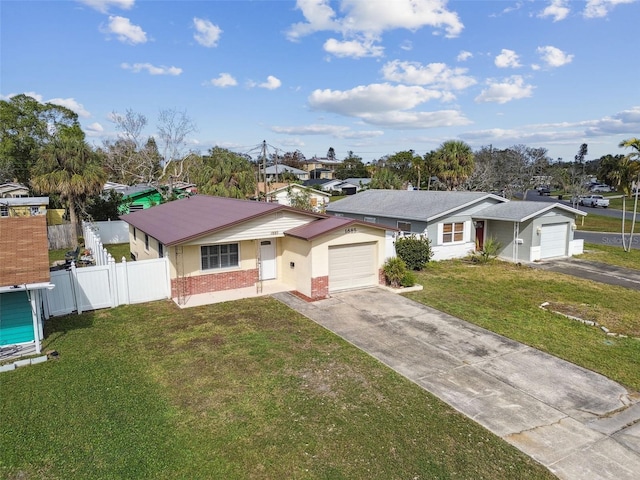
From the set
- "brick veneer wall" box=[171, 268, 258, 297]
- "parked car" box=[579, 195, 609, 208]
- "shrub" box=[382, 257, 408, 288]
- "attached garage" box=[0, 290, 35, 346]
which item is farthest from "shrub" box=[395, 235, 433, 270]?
"parked car" box=[579, 195, 609, 208]

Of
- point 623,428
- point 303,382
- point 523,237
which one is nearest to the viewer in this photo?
point 623,428

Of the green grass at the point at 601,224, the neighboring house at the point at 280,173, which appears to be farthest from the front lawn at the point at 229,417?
the neighboring house at the point at 280,173

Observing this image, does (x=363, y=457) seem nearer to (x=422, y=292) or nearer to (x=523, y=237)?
(x=422, y=292)

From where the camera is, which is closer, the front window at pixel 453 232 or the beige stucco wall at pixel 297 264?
the beige stucco wall at pixel 297 264

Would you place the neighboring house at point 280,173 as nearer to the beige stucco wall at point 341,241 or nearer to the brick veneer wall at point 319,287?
the beige stucco wall at point 341,241

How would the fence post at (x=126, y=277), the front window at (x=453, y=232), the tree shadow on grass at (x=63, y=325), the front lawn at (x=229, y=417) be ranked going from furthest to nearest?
the front window at (x=453, y=232), the fence post at (x=126, y=277), the tree shadow on grass at (x=63, y=325), the front lawn at (x=229, y=417)

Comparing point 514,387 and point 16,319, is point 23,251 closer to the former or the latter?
point 16,319

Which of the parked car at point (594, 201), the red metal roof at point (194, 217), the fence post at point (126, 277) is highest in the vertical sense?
the red metal roof at point (194, 217)

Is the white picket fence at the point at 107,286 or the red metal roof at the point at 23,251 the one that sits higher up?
the red metal roof at the point at 23,251

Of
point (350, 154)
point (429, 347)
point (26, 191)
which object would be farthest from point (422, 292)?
point (350, 154)
